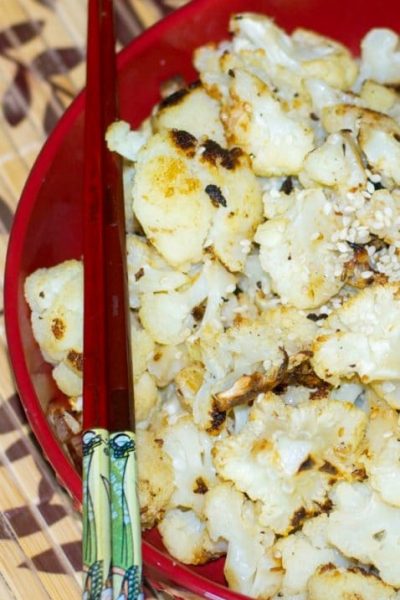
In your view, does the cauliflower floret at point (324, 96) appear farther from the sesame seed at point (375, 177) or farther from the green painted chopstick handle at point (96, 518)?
the green painted chopstick handle at point (96, 518)

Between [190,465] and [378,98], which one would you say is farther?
[378,98]

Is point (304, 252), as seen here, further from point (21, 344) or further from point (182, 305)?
point (21, 344)

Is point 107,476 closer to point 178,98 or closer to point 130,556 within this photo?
point 130,556

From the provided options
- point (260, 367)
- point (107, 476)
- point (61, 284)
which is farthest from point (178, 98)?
point (107, 476)

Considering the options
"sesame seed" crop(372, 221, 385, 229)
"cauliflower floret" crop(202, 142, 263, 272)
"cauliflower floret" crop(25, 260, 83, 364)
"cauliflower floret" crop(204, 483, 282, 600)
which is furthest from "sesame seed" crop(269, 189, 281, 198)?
"cauliflower floret" crop(204, 483, 282, 600)

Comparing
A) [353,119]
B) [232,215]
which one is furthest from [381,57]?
[232,215]

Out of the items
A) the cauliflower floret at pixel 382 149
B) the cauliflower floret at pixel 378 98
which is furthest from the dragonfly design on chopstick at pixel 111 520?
the cauliflower floret at pixel 378 98
